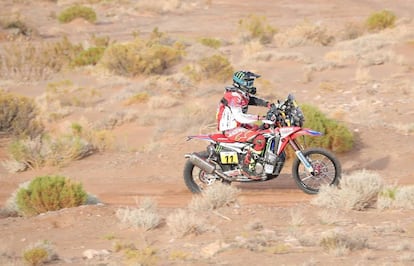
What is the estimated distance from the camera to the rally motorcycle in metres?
12.7

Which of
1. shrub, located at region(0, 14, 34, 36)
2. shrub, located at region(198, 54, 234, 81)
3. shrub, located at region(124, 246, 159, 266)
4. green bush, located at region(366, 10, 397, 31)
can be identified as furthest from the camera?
shrub, located at region(0, 14, 34, 36)

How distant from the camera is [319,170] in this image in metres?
12.9

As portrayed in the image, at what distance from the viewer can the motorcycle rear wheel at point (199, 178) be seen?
1330 centimetres

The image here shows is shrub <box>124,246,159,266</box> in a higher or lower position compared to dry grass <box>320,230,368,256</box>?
lower

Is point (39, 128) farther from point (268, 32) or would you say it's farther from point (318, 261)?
point (268, 32)

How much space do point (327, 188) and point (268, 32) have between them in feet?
89.6

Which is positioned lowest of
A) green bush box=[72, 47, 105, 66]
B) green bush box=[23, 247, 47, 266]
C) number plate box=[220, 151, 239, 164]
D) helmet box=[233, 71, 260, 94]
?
green bush box=[72, 47, 105, 66]

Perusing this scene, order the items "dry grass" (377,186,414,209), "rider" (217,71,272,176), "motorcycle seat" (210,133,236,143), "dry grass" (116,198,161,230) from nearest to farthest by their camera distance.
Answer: "dry grass" (116,198,161,230)
"dry grass" (377,186,414,209)
"rider" (217,71,272,176)
"motorcycle seat" (210,133,236,143)

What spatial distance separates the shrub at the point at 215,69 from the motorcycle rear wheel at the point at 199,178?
12834 millimetres

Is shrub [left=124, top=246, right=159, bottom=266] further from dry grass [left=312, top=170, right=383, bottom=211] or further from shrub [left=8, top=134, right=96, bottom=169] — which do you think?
shrub [left=8, top=134, right=96, bottom=169]

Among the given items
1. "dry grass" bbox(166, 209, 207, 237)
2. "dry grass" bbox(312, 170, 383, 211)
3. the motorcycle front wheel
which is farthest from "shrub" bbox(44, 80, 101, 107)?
"dry grass" bbox(166, 209, 207, 237)

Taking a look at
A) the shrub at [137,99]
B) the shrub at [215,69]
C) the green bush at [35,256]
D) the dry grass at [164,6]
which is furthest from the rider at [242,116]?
the dry grass at [164,6]

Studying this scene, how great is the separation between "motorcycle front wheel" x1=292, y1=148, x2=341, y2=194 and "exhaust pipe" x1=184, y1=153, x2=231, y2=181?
1.15 meters

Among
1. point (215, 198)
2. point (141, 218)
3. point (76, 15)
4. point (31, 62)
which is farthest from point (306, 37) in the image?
point (141, 218)
